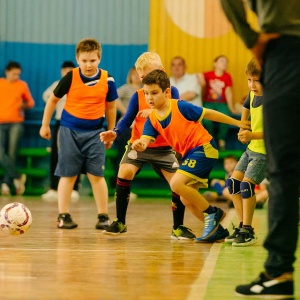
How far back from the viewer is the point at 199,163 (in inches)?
221

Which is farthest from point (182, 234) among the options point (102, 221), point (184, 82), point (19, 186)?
point (19, 186)

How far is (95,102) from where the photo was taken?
22.7 feet

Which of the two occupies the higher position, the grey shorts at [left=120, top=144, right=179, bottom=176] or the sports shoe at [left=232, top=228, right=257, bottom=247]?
the grey shorts at [left=120, top=144, right=179, bottom=176]

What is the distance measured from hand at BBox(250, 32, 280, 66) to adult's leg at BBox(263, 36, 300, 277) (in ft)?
0.12

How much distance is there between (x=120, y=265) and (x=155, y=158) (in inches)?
71.4

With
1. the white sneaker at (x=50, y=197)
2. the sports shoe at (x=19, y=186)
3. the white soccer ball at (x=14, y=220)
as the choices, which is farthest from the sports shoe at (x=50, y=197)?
the white soccer ball at (x=14, y=220)

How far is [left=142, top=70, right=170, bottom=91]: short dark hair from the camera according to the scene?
5.62 meters

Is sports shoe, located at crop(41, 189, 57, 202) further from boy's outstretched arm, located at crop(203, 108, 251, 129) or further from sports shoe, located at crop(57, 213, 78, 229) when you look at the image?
boy's outstretched arm, located at crop(203, 108, 251, 129)

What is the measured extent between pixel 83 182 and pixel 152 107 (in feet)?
21.7

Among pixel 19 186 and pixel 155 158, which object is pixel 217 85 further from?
pixel 155 158

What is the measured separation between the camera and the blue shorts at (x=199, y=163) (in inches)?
221

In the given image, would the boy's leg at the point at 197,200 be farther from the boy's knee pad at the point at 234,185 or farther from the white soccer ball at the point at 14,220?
the white soccer ball at the point at 14,220

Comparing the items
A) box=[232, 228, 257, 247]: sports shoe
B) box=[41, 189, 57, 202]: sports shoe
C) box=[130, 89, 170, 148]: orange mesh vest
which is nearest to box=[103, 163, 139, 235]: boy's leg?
box=[130, 89, 170, 148]: orange mesh vest

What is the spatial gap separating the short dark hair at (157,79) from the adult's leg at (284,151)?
7.48ft
